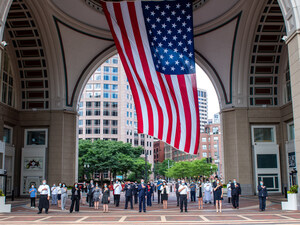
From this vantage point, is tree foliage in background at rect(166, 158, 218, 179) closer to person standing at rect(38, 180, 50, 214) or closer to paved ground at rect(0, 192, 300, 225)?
paved ground at rect(0, 192, 300, 225)

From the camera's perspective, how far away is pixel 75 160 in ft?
124

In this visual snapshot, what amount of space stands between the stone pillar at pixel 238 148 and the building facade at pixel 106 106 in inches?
3227

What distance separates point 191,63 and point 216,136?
380 feet

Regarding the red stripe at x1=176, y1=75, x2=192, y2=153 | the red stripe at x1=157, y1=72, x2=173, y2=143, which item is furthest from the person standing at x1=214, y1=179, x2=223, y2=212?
the red stripe at x1=157, y1=72, x2=173, y2=143

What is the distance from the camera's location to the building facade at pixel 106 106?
116 m

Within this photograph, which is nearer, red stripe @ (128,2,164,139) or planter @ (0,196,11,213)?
planter @ (0,196,11,213)

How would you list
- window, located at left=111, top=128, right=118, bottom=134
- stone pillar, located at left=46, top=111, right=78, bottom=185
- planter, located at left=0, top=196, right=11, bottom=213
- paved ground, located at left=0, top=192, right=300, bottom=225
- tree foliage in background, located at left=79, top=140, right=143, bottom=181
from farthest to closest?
window, located at left=111, top=128, right=118, bottom=134 → tree foliage in background, located at left=79, top=140, right=143, bottom=181 → stone pillar, located at left=46, top=111, right=78, bottom=185 → planter, located at left=0, top=196, right=11, bottom=213 → paved ground, located at left=0, top=192, right=300, bottom=225

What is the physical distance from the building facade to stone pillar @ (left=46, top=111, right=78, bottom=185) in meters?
78.7

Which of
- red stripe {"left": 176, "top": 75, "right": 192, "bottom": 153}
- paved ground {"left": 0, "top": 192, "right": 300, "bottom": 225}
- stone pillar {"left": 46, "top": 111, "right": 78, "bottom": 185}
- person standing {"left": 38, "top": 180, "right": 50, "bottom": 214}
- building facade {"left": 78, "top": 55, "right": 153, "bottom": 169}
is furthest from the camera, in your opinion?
building facade {"left": 78, "top": 55, "right": 153, "bottom": 169}

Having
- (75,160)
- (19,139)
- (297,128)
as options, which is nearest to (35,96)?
(19,139)

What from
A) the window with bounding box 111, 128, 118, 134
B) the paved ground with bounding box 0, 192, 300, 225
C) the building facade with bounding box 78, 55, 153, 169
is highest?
the building facade with bounding box 78, 55, 153, 169

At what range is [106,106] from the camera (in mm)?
117938

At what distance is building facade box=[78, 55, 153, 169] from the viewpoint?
11644 cm

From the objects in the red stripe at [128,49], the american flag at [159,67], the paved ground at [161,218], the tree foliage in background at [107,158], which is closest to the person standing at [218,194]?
the paved ground at [161,218]
